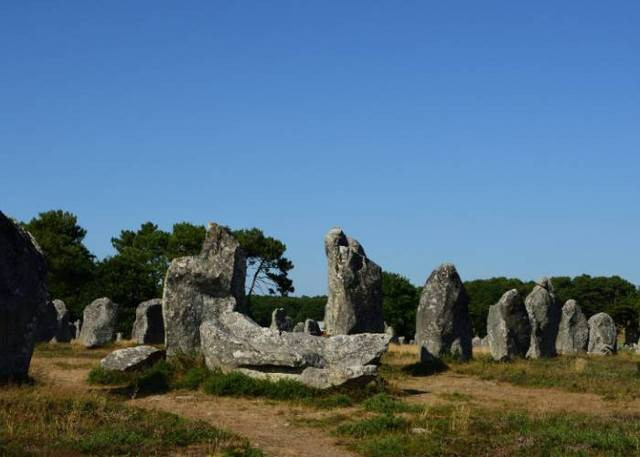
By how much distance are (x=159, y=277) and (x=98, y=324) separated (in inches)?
1278

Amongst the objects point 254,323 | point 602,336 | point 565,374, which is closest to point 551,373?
point 565,374

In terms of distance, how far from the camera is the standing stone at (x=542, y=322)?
31078 millimetres

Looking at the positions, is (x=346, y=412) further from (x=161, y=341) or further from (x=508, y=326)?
(x=161, y=341)

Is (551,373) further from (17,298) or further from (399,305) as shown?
(399,305)

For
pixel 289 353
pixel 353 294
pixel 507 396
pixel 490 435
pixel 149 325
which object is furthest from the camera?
pixel 149 325

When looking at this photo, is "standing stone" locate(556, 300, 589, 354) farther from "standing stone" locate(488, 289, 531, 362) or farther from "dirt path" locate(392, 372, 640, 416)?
"dirt path" locate(392, 372, 640, 416)

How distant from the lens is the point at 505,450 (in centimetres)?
1082

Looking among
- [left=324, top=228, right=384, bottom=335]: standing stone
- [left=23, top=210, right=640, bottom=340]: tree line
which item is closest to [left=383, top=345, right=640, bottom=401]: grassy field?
[left=324, top=228, right=384, bottom=335]: standing stone

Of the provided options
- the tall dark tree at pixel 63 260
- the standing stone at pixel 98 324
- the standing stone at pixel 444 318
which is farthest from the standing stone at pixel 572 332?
the tall dark tree at pixel 63 260

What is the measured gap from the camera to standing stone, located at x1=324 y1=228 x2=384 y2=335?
24938mm

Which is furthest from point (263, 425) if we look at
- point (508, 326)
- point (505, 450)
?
point (508, 326)

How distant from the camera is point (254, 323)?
762 inches

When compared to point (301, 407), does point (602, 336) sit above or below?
above

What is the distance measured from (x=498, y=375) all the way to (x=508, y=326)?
688 centimetres
